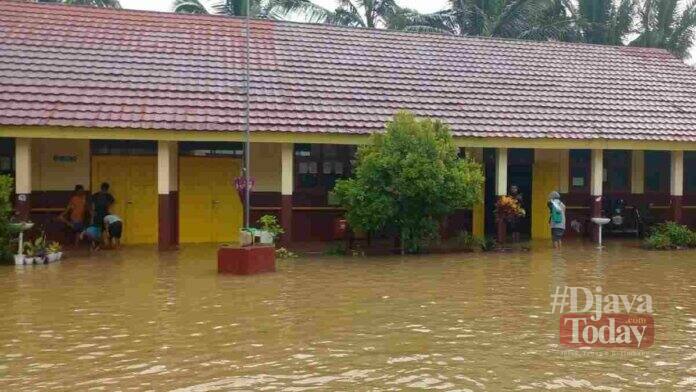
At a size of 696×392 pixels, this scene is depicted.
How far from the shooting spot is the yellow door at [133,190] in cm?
1589

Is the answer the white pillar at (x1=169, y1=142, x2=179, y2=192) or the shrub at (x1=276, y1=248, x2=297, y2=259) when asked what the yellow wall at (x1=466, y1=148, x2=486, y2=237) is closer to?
the shrub at (x1=276, y1=248, x2=297, y2=259)

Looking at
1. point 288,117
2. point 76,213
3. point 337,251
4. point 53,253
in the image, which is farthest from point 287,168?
point 53,253

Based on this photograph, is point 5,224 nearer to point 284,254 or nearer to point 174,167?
point 174,167

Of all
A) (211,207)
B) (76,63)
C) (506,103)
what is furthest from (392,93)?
(76,63)

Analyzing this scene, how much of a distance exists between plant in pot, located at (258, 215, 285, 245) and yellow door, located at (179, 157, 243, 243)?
242 cm

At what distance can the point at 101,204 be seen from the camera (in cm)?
1512

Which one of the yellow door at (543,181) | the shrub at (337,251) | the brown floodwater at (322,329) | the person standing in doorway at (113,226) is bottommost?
the brown floodwater at (322,329)

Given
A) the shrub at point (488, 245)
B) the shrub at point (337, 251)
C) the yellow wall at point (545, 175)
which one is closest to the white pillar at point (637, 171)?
the yellow wall at point (545, 175)

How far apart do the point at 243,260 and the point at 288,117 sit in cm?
443

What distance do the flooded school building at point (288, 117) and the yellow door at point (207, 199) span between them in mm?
33

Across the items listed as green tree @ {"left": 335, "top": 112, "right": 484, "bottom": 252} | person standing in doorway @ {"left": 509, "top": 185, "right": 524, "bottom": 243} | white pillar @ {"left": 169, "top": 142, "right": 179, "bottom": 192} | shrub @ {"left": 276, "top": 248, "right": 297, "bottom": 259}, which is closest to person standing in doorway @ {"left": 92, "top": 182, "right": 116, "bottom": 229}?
white pillar @ {"left": 169, "top": 142, "right": 179, "bottom": 192}

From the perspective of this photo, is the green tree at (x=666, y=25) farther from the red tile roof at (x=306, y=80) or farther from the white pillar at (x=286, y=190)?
the white pillar at (x=286, y=190)

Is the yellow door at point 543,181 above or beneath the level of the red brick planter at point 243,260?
above

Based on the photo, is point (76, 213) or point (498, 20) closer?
point (76, 213)
